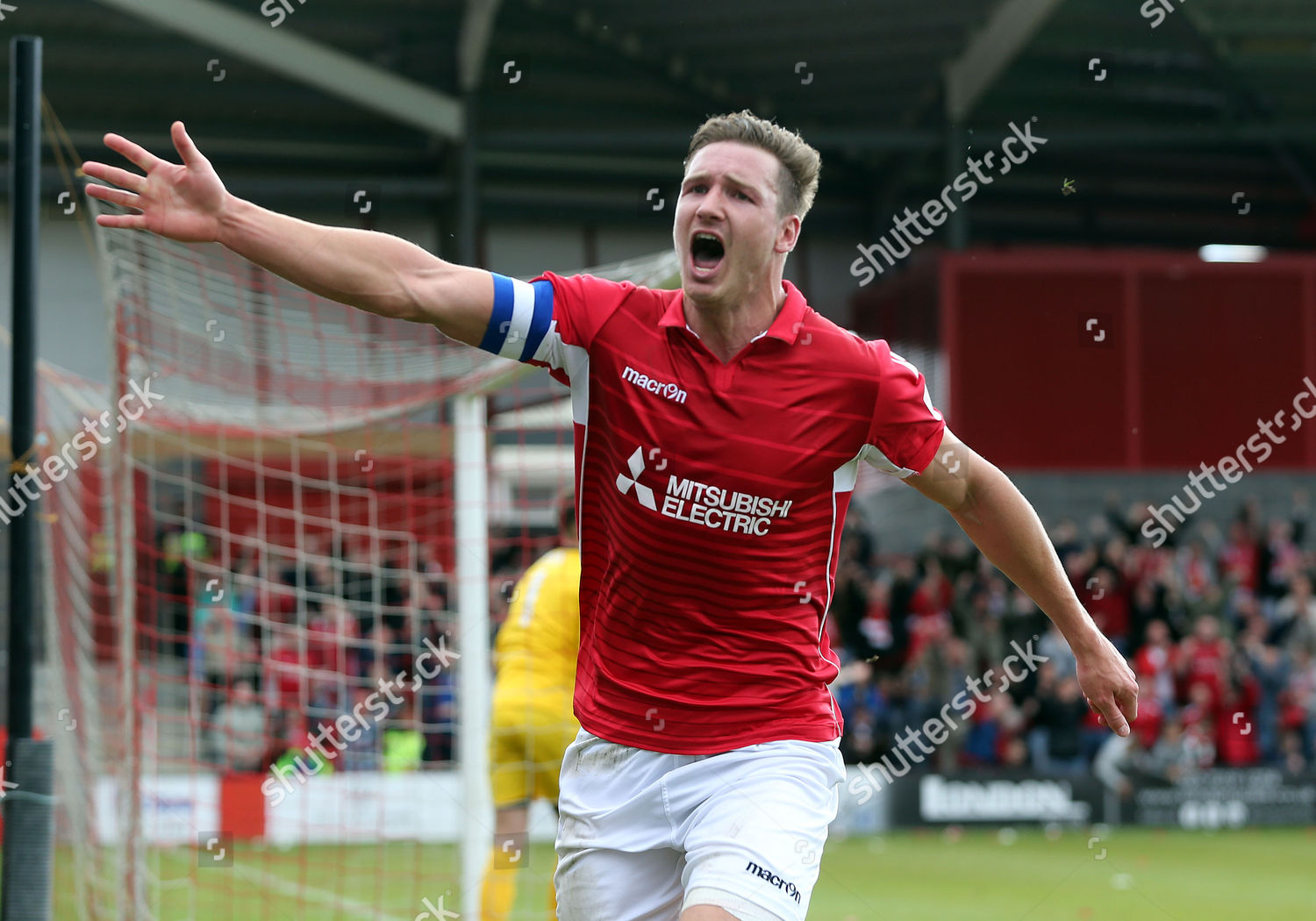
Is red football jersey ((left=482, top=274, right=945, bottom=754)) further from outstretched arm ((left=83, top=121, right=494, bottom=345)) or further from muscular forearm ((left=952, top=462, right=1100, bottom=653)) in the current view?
outstretched arm ((left=83, top=121, right=494, bottom=345))

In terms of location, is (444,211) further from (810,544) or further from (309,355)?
(810,544)

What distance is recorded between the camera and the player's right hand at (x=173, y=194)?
3211mm

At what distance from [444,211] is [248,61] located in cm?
384

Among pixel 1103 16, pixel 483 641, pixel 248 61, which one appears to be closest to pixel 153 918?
pixel 483 641

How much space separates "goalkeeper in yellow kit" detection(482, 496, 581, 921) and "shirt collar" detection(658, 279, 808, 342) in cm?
327

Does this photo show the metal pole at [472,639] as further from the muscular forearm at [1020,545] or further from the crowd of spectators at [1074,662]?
the crowd of spectators at [1074,662]

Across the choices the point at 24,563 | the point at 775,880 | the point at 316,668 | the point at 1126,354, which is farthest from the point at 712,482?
the point at 1126,354

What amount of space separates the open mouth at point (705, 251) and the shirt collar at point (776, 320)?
114 mm

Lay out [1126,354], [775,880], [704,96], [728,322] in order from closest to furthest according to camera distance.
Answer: [775,880] < [728,322] < [1126,354] < [704,96]

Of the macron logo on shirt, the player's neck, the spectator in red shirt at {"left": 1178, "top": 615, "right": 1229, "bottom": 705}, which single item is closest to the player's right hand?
the macron logo on shirt

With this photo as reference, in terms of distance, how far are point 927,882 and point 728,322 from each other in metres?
10.2

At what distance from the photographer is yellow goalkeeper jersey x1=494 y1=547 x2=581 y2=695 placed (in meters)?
7.13

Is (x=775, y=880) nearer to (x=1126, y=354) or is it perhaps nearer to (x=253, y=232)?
(x=253, y=232)

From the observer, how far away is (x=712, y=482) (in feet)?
12.5
